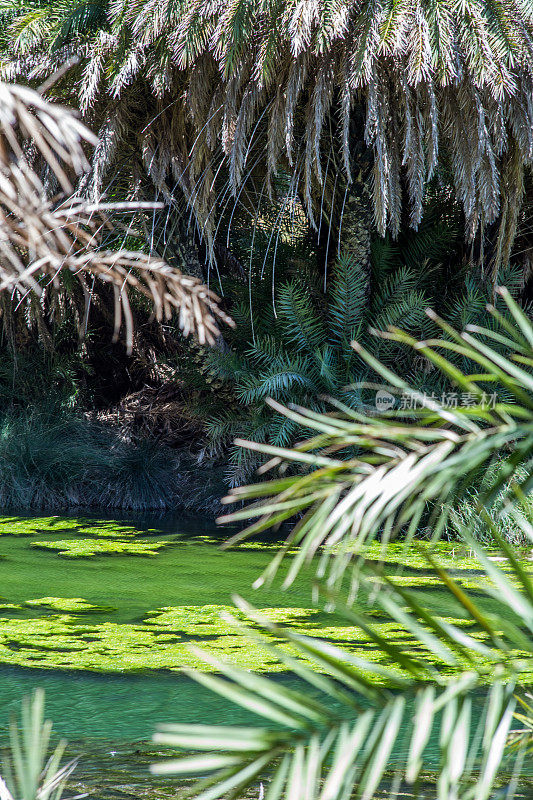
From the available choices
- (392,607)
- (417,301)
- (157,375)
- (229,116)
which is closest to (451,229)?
(417,301)

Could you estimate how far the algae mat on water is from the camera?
2.92 metres

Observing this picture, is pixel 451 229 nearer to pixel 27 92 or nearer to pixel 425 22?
pixel 425 22

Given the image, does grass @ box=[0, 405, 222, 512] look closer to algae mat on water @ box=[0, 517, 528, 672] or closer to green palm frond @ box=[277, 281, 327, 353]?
algae mat on water @ box=[0, 517, 528, 672]

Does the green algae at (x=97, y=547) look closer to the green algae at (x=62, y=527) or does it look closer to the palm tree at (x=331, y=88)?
the green algae at (x=62, y=527)

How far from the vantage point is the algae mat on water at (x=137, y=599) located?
292 cm

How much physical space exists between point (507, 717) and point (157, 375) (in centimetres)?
698

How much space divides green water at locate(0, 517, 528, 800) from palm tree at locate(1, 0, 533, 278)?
81.8 inches

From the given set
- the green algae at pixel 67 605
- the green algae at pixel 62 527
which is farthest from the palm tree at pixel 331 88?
the green algae at pixel 67 605

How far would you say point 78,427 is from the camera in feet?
21.7

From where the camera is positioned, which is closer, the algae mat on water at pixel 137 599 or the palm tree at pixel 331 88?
the algae mat on water at pixel 137 599

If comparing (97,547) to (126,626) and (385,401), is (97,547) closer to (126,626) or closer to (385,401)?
(126,626)

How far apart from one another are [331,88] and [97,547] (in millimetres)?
2978

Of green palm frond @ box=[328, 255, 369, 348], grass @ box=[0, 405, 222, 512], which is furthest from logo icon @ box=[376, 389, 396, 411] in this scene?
grass @ box=[0, 405, 222, 512]

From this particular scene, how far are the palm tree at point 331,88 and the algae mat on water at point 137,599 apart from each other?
6.61 feet
